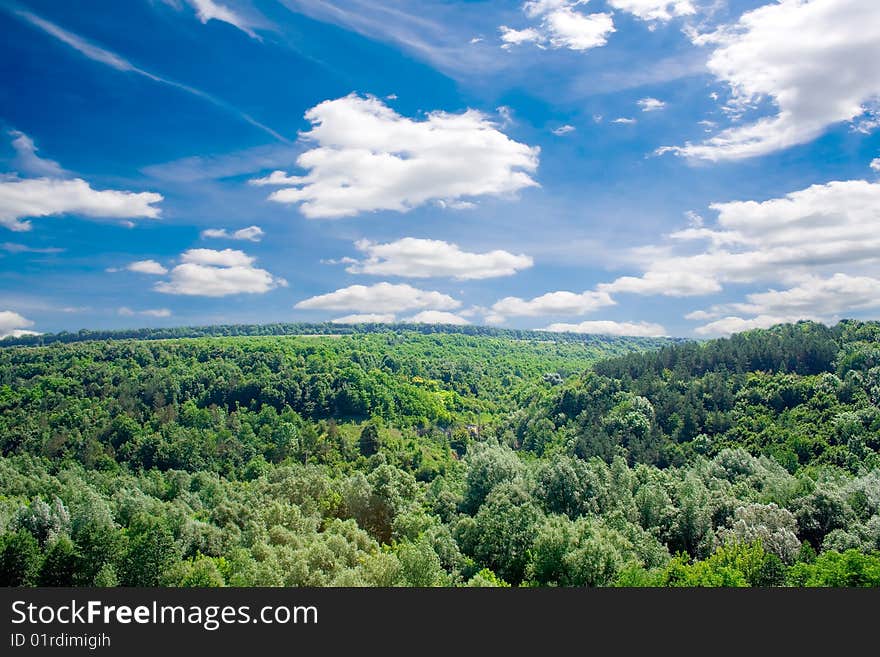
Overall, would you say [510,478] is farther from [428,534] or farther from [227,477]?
[227,477]

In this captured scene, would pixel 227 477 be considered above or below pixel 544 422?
below

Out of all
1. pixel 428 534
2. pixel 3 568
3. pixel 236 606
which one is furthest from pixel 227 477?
pixel 236 606

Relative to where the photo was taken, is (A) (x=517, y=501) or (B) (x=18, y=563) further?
(A) (x=517, y=501)

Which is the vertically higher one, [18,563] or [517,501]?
[517,501]

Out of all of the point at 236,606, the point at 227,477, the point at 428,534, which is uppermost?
the point at 236,606

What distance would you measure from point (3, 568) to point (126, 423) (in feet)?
452

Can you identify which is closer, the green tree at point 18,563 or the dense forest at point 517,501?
the dense forest at point 517,501

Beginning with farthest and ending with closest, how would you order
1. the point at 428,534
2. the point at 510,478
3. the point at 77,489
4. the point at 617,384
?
1. the point at 617,384
2. the point at 77,489
3. the point at 510,478
4. the point at 428,534

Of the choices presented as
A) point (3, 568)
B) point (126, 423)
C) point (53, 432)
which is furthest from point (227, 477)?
point (3, 568)

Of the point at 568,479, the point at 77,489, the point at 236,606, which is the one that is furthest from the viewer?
the point at 77,489

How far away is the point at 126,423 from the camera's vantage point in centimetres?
18775

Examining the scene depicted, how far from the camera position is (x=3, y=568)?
2425 inches

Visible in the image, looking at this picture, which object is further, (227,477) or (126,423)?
(126,423)

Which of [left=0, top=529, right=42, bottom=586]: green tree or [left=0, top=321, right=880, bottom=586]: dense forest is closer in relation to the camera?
[left=0, top=321, right=880, bottom=586]: dense forest
